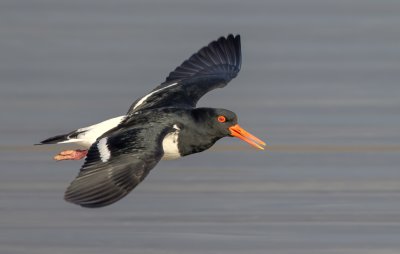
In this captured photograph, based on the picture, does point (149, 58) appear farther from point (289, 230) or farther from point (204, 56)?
point (289, 230)

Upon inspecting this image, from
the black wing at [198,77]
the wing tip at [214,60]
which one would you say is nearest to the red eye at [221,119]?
the black wing at [198,77]

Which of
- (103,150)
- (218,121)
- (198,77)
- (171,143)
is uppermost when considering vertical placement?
(198,77)

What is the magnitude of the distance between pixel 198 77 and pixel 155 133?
2.49m

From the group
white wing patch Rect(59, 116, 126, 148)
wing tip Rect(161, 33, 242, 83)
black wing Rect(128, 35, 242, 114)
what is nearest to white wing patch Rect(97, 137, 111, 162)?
white wing patch Rect(59, 116, 126, 148)

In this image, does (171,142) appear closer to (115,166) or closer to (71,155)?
(71,155)

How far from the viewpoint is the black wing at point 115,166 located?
39.6 feet

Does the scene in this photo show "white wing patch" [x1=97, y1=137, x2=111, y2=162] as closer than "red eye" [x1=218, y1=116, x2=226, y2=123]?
Yes

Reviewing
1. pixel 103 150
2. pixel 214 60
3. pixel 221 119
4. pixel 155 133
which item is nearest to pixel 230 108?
pixel 214 60

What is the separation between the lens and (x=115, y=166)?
41.1ft

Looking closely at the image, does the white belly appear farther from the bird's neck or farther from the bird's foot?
the bird's foot

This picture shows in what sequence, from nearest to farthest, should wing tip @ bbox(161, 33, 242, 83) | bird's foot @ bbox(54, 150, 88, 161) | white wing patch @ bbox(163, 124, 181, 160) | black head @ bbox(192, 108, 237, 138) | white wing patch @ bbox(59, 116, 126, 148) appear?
white wing patch @ bbox(163, 124, 181, 160) < white wing patch @ bbox(59, 116, 126, 148) < black head @ bbox(192, 108, 237, 138) < bird's foot @ bbox(54, 150, 88, 161) < wing tip @ bbox(161, 33, 242, 83)

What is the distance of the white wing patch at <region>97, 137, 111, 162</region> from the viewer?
12.7m

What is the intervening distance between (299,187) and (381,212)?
115cm

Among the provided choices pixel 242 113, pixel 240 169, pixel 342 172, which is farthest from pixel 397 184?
pixel 242 113
